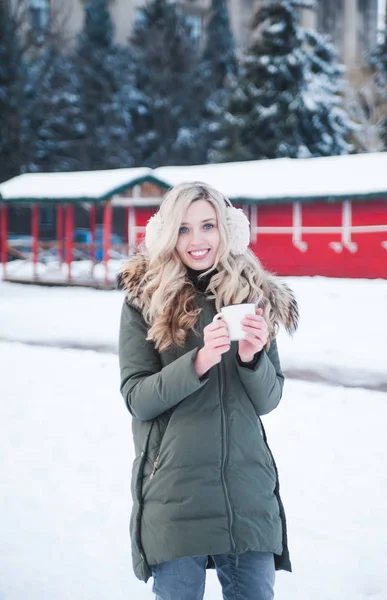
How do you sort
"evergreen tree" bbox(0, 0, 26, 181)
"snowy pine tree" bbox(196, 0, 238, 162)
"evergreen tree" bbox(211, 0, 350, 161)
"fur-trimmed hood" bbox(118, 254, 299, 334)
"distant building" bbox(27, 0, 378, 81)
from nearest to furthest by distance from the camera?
"fur-trimmed hood" bbox(118, 254, 299, 334) < "evergreen tree" bbox(211, 0, 350, 161) < "evergreen tree" bbox(0, 0, 26, 181) < "snowy pine tree" bbox(196, 0, 238, 162) < "distant building" bbox(27, 0, 378, 81)

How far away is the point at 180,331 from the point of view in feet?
6.73

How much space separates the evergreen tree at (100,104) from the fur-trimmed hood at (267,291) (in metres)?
37.9

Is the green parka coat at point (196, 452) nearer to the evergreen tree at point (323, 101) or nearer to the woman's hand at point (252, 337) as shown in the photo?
the woman's hand at point (252, 337)

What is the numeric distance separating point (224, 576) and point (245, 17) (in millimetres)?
55277

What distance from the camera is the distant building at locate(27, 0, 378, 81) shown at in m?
44.0

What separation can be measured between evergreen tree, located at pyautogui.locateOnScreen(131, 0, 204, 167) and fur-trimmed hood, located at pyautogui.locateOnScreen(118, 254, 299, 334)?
38.4 meters

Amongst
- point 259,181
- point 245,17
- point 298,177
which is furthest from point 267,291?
point 245,17

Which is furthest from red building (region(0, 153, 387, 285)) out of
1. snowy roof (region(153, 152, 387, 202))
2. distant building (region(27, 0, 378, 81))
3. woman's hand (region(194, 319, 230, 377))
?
distant building (region(27, 0, 378, 81))

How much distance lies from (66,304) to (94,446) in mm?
10550

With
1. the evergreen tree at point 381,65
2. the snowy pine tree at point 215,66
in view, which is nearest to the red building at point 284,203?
the evergreen tree at point 381,65

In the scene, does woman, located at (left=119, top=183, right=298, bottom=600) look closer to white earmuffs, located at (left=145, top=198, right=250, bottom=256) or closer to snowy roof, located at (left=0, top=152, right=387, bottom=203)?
white earmuffs, located at (left=145, top=198, right=250, bottom=256)

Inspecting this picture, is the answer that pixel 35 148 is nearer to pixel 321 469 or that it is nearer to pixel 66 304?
pixel 66 304

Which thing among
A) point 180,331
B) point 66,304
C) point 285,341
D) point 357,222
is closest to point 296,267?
point 357,222

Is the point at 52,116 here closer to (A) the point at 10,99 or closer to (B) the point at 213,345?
(A) the point at 10,99
